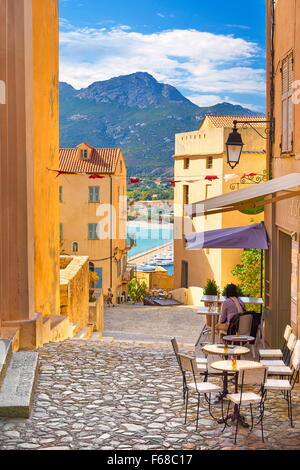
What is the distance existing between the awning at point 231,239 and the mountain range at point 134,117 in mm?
52886

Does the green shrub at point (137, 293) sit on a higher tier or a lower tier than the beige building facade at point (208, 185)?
lower

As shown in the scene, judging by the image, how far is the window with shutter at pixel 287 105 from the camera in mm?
11672

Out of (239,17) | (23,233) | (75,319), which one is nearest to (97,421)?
(23,233)

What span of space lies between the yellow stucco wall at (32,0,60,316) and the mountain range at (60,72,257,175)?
51.7 metres

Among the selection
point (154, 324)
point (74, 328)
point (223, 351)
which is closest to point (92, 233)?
point (154, 324)

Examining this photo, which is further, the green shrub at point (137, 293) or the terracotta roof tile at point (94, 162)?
the green shrub at point (137, 293)

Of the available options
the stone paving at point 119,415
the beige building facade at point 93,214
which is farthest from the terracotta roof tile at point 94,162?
the stone paving at point 119,415

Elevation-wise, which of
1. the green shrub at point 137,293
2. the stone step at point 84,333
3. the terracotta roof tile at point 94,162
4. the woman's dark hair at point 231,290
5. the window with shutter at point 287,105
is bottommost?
the green shrub at point 137,293

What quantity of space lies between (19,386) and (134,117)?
350 ft

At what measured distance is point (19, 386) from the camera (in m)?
7.81

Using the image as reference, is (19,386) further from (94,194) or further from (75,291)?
(94,194)

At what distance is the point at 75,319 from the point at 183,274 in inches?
951

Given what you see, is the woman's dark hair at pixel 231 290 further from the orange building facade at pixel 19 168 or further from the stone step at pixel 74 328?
the stone step at pixel 74 328
